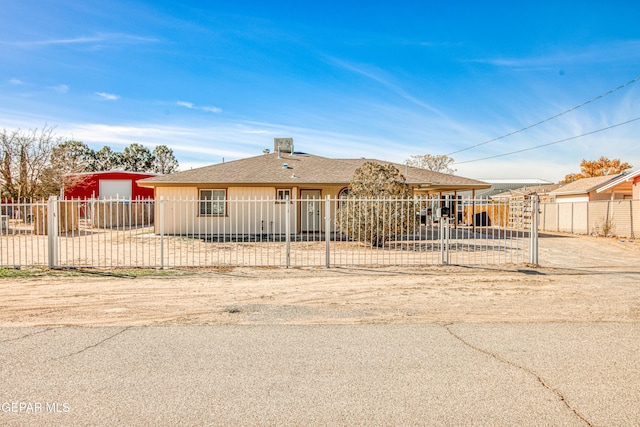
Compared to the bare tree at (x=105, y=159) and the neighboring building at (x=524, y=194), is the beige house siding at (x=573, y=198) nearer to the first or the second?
the neighboring building at (x=524, y=194)

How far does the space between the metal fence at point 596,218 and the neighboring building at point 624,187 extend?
0.84 metres

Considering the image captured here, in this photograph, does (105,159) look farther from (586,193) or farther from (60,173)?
(586,193)

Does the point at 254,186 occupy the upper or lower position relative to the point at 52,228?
upper

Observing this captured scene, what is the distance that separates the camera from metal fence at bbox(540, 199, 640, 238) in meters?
20.7

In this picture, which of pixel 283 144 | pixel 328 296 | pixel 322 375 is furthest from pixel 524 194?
pixel 322 375

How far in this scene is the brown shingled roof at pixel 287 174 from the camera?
20.3 meters

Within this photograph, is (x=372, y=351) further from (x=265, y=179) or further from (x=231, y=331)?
(x=265, y=179)

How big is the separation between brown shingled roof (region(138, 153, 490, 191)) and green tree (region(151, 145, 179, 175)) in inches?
1650

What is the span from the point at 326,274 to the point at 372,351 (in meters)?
5.56

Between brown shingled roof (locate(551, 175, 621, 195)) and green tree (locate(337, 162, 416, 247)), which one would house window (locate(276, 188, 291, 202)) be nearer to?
green tree (locate(337, 162, 416, 247))

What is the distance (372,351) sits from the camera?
5.05 meters

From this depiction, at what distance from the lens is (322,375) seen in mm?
4316

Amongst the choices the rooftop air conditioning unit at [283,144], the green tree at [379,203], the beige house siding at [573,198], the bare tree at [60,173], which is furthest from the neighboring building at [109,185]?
the beige house siding at [573,198]

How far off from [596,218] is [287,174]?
16.2 metres
